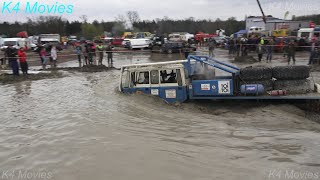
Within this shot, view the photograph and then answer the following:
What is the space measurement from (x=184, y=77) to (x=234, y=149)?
4.33 meters

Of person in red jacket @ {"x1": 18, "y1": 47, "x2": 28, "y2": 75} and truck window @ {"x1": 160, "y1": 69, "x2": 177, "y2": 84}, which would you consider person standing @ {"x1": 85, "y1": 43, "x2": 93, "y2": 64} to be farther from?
truck window @ {"x1": 160, "y1": 69, "x2": 177, "y2": 84}

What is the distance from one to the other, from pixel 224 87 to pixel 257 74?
1.04m

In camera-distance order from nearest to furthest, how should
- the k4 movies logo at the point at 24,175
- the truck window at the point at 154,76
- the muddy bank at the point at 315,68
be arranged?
1. the k4 movies logo at the point at 24,175
2. the truck window at the point at 154,76
3. the muddy bank at the point at 315,68

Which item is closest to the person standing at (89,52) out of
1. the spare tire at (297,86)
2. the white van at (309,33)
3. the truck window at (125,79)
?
the truck window at (125,79)

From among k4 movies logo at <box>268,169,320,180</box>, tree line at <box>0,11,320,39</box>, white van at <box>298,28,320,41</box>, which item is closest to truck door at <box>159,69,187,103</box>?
k4 movies logo at <box>268,169,320,180</box>

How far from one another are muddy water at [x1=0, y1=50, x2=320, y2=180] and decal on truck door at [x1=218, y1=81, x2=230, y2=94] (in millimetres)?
572

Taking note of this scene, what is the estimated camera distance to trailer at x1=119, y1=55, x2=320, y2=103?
32.1 ft

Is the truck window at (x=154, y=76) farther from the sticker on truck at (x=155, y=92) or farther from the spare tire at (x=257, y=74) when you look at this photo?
the spare tire at (x=257, y=74)

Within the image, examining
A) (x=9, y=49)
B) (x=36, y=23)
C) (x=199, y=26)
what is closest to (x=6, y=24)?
(x=36, y=23)

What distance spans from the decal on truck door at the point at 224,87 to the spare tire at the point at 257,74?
1.80 feet

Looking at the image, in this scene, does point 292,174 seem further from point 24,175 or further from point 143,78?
point 143,78

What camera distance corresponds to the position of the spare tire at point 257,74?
9844 millimetres

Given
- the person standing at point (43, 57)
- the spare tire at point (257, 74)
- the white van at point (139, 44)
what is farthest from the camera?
the white van at point (139, 44)

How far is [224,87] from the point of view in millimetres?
9938
